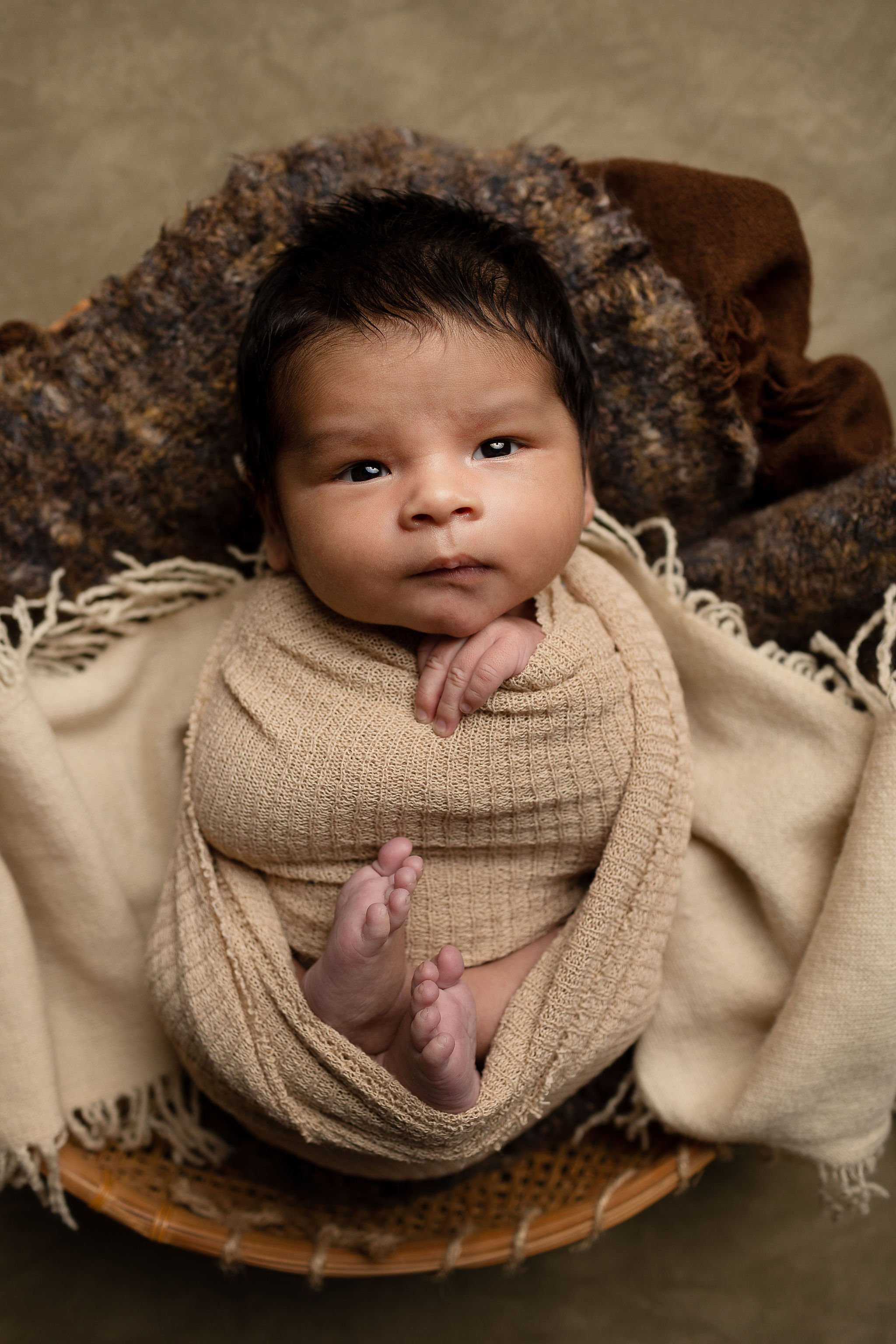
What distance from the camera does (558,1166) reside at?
1.11m

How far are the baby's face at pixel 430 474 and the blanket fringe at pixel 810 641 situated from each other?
0.81 feet

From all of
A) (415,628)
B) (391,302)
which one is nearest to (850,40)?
(391,302)

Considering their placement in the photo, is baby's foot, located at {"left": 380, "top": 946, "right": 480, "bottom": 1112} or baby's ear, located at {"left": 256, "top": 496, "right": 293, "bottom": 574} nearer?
baby's foot, located at {"left": 380, "top": 946, "right": 480, "bottom": 1112}

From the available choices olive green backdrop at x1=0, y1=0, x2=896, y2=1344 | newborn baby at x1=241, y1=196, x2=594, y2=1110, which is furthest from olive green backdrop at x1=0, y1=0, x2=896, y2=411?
newborn baby at x1=241, y1=196, x2=594, y2=1110

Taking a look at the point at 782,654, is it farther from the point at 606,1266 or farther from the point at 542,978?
the point at 606,1266

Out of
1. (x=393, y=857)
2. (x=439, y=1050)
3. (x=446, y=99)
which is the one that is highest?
(x=446, y=99)

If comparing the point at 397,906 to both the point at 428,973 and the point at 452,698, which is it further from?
the point at 452,698

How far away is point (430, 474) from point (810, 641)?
1.56ft

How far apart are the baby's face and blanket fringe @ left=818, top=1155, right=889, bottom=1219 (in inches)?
24.9

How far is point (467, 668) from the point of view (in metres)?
0.84

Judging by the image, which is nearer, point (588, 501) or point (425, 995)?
point (425, 995)

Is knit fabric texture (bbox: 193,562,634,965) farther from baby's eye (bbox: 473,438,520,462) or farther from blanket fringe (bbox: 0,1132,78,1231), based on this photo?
blanket fringe (bbox: 0,1132,78,1231)

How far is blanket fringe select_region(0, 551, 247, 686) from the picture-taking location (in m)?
1.04

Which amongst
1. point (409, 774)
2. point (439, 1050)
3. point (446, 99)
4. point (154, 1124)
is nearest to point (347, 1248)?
point (154, 1124)
